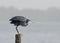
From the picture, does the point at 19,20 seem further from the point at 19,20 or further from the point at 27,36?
the point at 27,36

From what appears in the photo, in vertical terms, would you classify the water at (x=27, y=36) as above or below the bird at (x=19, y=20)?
below

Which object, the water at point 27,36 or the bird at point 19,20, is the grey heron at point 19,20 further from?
the water at point 27,36

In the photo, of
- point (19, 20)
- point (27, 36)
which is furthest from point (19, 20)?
point (27, 36)

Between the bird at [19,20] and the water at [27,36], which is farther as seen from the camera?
the water at [27,36]

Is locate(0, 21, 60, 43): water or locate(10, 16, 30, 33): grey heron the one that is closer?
locate(10, 16, 30, 33): grey heron

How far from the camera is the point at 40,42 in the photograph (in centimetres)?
980

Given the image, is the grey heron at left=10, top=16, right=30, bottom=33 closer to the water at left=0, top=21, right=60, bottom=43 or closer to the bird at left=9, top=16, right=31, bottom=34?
the bird at left=9, top=16, right=31, bottom=34

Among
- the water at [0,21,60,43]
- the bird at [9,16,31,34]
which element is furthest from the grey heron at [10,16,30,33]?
the water at [0,21,60,43]

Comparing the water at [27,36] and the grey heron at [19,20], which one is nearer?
the grey heron at [19,20]

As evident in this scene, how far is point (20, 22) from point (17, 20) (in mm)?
62

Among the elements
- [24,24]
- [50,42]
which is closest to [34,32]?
[50,42]

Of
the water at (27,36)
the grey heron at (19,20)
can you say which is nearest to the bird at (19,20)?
the grey heron at (19,20)

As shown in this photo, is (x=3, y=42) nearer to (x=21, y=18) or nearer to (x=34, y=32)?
(x=34, y=32)

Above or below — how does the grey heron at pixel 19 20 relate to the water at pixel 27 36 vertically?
above
